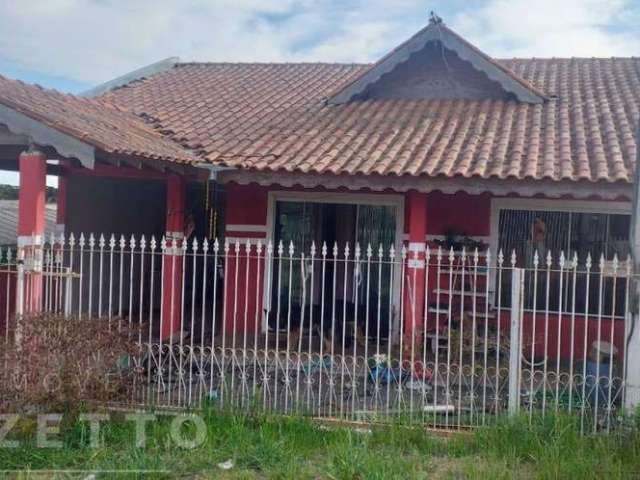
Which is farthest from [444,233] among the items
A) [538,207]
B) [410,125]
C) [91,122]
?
[91,122]

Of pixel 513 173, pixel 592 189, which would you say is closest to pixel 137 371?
pixel 513 173

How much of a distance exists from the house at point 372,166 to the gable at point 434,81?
0.07 feet

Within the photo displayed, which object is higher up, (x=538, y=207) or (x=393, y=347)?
(x=538, y=207)

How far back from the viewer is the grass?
4961 mm

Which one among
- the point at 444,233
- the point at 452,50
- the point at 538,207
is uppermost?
the point at 452,50

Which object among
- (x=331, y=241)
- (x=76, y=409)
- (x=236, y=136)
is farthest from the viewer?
(x=331, y=241)

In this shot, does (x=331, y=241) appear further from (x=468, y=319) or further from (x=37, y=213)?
(x=37, y=213)

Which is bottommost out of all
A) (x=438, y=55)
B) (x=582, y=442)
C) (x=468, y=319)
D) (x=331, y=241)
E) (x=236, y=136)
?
(x=582, y=442)

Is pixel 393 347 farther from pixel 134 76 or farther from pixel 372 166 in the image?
pixel 134 76

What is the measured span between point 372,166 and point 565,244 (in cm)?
305

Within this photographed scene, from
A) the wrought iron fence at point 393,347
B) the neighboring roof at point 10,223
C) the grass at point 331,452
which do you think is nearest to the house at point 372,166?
the wrought iron fence at point 393,347

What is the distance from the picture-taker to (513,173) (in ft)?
24.4

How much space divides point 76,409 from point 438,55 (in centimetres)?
763

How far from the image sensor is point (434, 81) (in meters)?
10.8
